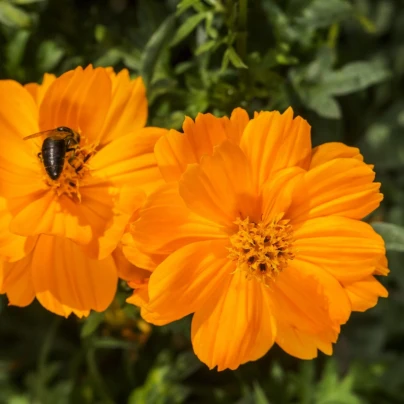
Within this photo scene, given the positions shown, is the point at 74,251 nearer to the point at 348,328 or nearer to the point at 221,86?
the point at 221,86

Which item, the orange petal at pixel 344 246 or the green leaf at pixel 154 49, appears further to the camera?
the green leaf at pixel 154 49

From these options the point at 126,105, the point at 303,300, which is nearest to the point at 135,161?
the point at 126,105

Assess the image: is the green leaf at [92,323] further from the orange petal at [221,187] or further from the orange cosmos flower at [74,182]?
the orange petal at [221,187]

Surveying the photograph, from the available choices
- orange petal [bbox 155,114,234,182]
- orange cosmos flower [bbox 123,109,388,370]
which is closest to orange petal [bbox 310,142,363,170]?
orange cosmos flower [bbox 123,109,388,370]

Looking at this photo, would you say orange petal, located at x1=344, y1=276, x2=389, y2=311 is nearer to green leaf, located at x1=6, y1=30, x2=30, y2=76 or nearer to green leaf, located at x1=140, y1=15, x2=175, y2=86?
green leaf, located at x1=140, y1=15, x2=175, y2=86

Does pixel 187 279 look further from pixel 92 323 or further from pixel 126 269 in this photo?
pixel 92 323

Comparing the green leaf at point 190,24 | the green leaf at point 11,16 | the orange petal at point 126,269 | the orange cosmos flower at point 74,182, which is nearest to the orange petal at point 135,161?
the orange cosmos flower at point 74,182
